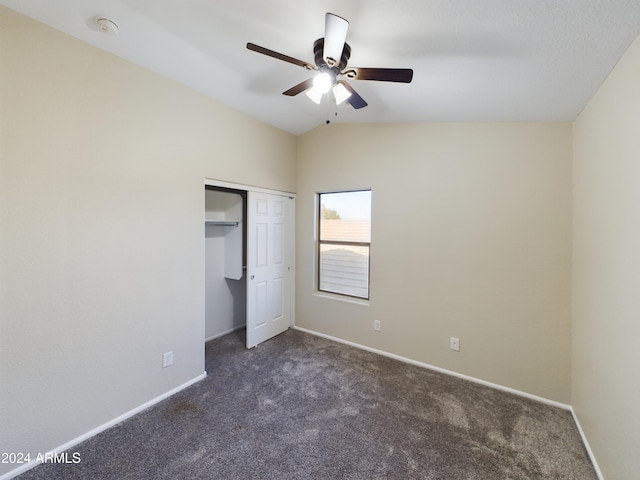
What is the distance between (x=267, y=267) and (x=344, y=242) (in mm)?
1069

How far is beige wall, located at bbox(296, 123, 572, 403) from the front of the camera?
2266mm

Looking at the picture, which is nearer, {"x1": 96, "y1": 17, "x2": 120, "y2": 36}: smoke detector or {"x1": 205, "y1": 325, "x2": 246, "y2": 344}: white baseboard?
{"x1": 96, "y1": 17, "x2": 120, "y2": 36}: smoke detector

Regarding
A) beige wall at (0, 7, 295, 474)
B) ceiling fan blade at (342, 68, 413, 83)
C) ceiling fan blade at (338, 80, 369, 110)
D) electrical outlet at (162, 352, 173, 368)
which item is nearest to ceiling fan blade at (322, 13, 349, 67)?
ceiling fan blade at (342, 68, 413, 83)

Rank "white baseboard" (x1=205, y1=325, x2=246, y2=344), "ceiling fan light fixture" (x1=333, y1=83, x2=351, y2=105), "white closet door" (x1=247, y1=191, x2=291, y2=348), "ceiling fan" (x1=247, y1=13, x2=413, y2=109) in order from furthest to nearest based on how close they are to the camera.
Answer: "white baseboard" (x1=205, y1=325, x2=246, y2=344) → "white closet door" (x1=247, y1=191, x2=291, y2=348) → "ceiling fan light fixture" (x1=333, y1=83, x2=351, y2=105) → "ceiling fan" (x1=247, y1=13, x2=413, y2=109)

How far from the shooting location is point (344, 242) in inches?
137

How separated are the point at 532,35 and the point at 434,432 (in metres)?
2.57

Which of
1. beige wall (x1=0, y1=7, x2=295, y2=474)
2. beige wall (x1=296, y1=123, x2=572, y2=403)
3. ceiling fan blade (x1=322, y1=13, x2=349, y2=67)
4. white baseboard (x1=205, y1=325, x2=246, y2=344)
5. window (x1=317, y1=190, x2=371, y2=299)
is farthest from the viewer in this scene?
white baseboard (x1=205, y1=325, x2=246, y2=344)

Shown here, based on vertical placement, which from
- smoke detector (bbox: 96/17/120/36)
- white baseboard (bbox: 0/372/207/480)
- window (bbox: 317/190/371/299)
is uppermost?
smoke detector (bbox: 96/17/120/36)

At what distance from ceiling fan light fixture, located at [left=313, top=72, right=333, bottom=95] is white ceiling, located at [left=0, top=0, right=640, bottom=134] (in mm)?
282

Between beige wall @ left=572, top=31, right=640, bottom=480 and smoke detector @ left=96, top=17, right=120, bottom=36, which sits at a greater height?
smoke detector @ left=96, top=17, right=120, bottom=36

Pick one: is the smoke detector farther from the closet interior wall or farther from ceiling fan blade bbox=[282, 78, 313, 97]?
the closet interior wall

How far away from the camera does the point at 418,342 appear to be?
9.50 ft

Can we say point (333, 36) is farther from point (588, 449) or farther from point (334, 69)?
point (588, 449)

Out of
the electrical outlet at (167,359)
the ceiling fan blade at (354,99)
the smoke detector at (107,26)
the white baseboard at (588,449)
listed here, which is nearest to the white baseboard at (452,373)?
the white baseboard at (588,449)
